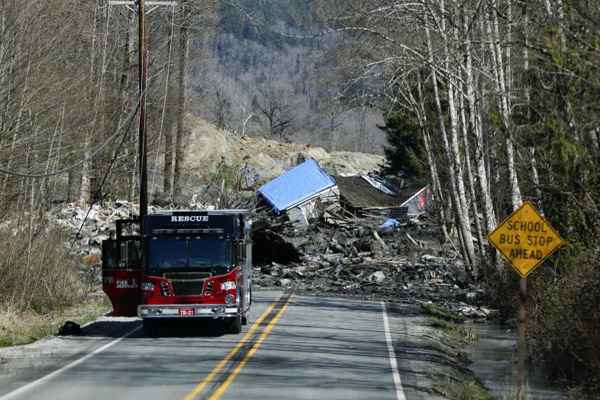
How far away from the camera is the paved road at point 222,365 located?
17.5 metres

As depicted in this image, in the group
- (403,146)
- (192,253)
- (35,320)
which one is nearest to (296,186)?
(403,146)

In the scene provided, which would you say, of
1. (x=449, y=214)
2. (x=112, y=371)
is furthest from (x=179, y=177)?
(x=112, y=371)

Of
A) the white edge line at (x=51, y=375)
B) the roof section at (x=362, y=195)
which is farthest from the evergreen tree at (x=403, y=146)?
the white edge line at (x=51, y=375)

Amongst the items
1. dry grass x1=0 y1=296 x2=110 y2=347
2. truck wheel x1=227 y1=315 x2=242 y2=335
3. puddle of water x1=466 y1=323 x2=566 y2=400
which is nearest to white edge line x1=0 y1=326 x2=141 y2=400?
dry grass x1=0 y1=296 x2=110 y2=347

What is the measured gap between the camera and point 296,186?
63.3 metres

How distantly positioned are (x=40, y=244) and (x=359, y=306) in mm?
11677

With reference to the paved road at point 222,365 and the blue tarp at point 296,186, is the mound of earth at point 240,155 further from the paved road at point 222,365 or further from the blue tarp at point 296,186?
the paved road at point 222,365

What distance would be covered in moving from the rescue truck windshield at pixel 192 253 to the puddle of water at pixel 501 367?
6289 millimetres

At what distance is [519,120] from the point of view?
61.3 ft

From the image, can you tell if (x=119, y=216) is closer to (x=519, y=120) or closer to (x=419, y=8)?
(x=419, y=8)

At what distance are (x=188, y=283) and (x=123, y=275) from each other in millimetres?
2041

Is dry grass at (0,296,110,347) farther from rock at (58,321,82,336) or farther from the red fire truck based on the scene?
the red fire truck

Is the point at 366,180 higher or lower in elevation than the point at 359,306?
higher

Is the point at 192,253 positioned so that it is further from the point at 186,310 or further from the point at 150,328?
the point at 150,328
